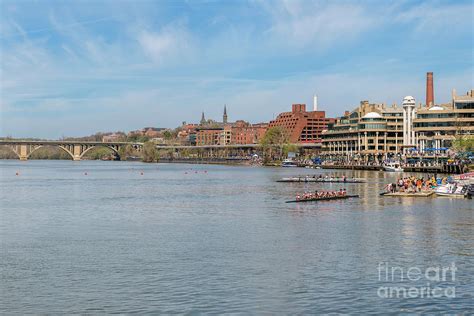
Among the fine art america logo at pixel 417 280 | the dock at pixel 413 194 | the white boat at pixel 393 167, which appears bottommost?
the fine art america logo at pixel 417 280

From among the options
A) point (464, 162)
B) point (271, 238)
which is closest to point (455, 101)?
point (464, 162)

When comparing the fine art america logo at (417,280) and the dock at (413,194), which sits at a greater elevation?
the dock at (413,194)

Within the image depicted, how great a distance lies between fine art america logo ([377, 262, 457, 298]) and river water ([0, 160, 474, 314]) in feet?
0.64

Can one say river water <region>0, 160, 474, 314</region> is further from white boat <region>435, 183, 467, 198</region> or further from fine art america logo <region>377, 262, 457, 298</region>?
white boat <region>435, 183, 467, 198</region>

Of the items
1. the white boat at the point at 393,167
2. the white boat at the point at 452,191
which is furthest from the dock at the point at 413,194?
the white boat at the point at 393,167

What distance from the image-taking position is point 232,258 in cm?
4034

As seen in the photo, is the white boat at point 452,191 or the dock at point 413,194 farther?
the dock at point 413,194

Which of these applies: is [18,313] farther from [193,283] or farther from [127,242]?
[127,242]

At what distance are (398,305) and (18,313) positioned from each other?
53.8 feet

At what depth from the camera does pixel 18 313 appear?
29250mm

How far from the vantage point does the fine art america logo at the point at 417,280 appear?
104ft

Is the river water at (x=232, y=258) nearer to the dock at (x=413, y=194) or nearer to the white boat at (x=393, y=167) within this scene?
the dock at (x=413, y=194)

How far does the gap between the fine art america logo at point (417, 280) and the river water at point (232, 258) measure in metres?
0.20

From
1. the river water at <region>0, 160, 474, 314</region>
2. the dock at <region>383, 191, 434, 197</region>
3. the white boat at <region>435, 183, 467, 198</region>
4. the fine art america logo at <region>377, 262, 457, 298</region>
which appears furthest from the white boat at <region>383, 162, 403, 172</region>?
the fine art america logo at <region>377, 262, 457, 298</region>
